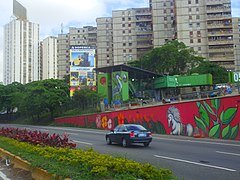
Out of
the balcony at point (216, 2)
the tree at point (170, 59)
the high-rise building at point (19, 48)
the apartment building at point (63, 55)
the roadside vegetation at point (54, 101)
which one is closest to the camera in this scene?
the roadside vegetation at point (54, 101)

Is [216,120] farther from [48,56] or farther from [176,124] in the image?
[48,56]

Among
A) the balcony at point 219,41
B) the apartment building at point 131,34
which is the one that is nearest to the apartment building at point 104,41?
Answer: the apartment building at point 131,34

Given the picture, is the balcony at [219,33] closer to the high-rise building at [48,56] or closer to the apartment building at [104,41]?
the apartment building at [104,41]

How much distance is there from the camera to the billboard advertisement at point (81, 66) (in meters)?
66.5

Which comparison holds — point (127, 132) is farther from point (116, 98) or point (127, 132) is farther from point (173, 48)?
point (173, 48)

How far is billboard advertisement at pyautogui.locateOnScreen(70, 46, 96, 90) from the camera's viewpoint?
6650 centimetres

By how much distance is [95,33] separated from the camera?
134750 mm

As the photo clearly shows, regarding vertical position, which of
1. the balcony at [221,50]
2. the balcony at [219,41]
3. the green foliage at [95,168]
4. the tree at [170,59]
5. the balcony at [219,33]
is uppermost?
the balcony at [219,33]

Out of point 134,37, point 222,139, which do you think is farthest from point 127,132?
point 134,37

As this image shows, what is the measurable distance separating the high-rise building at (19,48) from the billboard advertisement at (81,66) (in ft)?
238

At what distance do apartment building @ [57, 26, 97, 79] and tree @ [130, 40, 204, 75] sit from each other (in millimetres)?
60019

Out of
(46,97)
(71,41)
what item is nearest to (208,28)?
(46,97)

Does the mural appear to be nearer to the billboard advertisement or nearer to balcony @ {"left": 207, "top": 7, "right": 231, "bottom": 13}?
the billboard advertisement

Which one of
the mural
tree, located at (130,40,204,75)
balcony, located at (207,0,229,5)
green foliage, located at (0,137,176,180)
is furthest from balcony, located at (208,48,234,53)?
green foliage, located at (0,137,176,180)
